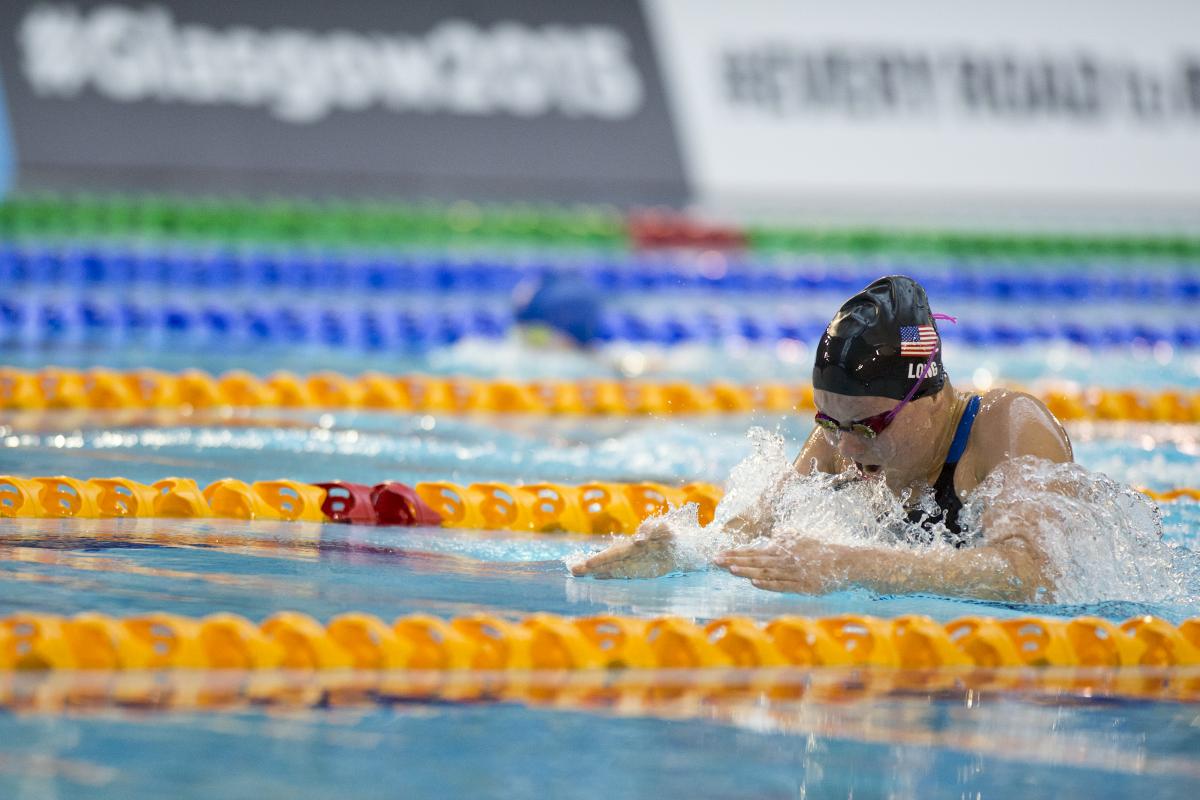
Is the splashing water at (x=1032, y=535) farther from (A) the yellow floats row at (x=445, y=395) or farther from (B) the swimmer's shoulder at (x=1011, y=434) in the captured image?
(A) the yellow floats row at (x=445, y=395)

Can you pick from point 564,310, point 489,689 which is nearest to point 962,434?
point 489,689

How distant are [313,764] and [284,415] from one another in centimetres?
398

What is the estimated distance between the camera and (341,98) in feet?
42.8

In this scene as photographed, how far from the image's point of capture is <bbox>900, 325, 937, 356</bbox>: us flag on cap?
3.50m

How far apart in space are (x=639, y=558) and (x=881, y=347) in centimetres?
76

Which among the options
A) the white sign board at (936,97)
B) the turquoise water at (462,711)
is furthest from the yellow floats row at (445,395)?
the white sign board at (936,97)

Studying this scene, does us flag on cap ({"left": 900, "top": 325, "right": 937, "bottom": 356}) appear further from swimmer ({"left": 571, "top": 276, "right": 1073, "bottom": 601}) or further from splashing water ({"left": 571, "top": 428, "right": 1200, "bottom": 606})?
splashing water ({"left": 571, "top": 428, "right": 1200, "bottom": 606})

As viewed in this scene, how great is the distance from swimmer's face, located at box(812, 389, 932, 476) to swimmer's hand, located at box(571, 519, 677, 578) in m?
0.45

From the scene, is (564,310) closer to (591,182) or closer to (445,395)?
(445,395)

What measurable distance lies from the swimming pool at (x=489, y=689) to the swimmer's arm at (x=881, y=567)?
0.50 feet

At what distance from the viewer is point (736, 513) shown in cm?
403

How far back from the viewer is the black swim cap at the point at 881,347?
346 cm

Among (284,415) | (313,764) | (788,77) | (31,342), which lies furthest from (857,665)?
(788,77)

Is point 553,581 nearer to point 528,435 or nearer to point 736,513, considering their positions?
point 736,513
